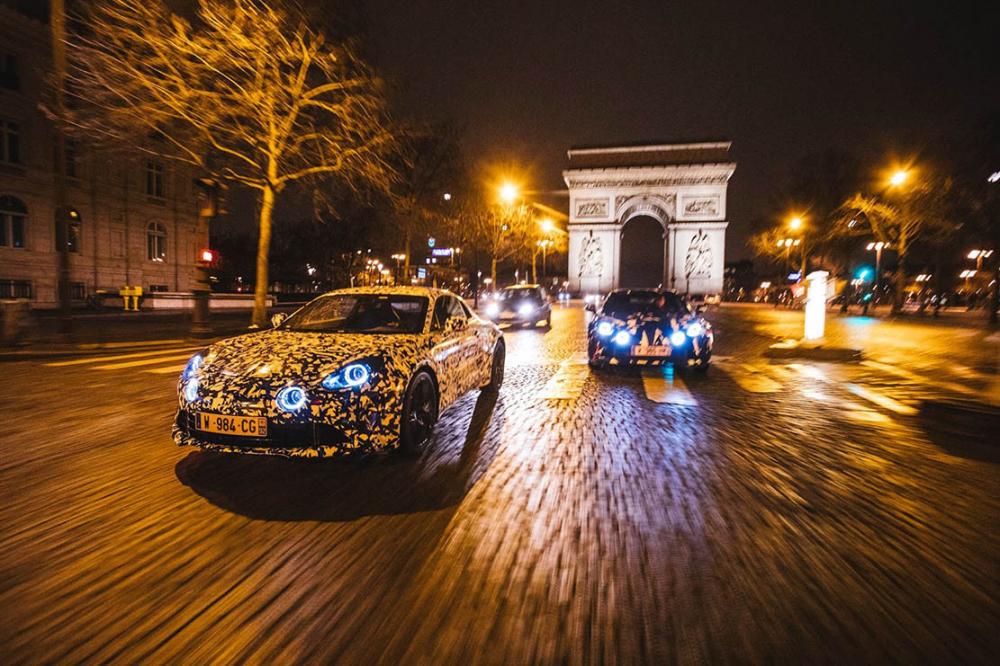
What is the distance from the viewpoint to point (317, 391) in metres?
4.12

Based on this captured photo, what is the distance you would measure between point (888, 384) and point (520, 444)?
7.20 metres

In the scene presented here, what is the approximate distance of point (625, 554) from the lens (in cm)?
309

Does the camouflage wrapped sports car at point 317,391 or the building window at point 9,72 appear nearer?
the camouflage wrapped sports car at point 317,391

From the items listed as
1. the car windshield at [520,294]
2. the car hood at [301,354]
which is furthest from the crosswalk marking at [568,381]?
the car windshield at [520,294]

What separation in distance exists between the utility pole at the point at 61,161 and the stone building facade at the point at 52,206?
16174 mm

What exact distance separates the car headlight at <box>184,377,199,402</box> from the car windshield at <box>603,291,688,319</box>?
728 cm

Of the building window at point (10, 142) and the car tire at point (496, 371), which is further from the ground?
the building window at point (10, 142)

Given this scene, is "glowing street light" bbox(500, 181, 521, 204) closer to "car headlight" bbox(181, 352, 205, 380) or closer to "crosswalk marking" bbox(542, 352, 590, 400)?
"crosswalk marking" bbox(542, 352, 590, 400)

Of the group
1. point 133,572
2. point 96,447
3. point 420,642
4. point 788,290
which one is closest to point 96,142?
point 96,447

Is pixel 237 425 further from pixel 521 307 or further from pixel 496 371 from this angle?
pixel 521 307

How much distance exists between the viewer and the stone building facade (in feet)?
96.6

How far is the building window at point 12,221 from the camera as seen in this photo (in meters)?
29.4

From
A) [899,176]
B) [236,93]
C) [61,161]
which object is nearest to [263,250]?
[236,93]

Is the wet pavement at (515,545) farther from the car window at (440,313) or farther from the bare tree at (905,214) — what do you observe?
the bare tree at (905,214)
